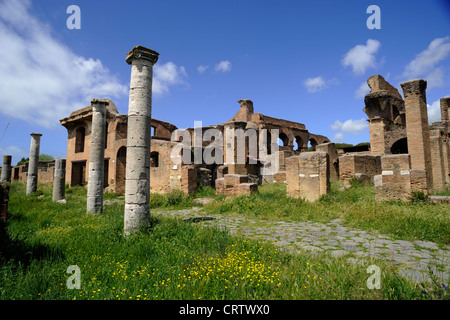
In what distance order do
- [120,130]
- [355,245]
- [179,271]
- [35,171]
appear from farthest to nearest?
[120,130], [35,171], [355,245], [179,271]

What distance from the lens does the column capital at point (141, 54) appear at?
5848 mm

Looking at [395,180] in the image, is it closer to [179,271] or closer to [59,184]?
[179,271]

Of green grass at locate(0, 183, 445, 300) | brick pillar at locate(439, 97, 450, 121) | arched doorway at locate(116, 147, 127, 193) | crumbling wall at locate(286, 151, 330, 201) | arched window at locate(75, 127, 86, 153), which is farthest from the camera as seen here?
brick pillar at locate(439, 97, 450, 121)

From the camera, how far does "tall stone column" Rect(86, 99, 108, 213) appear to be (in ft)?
28.2

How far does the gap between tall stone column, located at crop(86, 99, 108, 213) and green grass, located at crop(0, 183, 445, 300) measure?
3.96 m

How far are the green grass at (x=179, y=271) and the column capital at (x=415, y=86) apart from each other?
41.7 ft

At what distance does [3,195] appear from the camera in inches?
184

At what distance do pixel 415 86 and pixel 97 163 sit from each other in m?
15.4

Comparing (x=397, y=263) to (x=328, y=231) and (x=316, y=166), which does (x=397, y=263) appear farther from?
(x=316, y=166)

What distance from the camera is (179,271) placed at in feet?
10.0

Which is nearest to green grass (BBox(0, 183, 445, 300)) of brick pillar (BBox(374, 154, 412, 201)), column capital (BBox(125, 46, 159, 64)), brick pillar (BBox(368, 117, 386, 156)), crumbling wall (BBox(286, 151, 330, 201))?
column capital (BBox(125, 46, 159, 64))

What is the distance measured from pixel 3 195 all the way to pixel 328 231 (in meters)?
6.88

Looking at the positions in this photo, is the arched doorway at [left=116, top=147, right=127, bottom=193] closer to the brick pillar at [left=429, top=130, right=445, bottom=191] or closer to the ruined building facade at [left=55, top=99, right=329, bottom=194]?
the ruined building facade at [left=55, top=99, right=329, bottom=194]

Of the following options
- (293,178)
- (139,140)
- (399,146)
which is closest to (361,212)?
(293,178)
